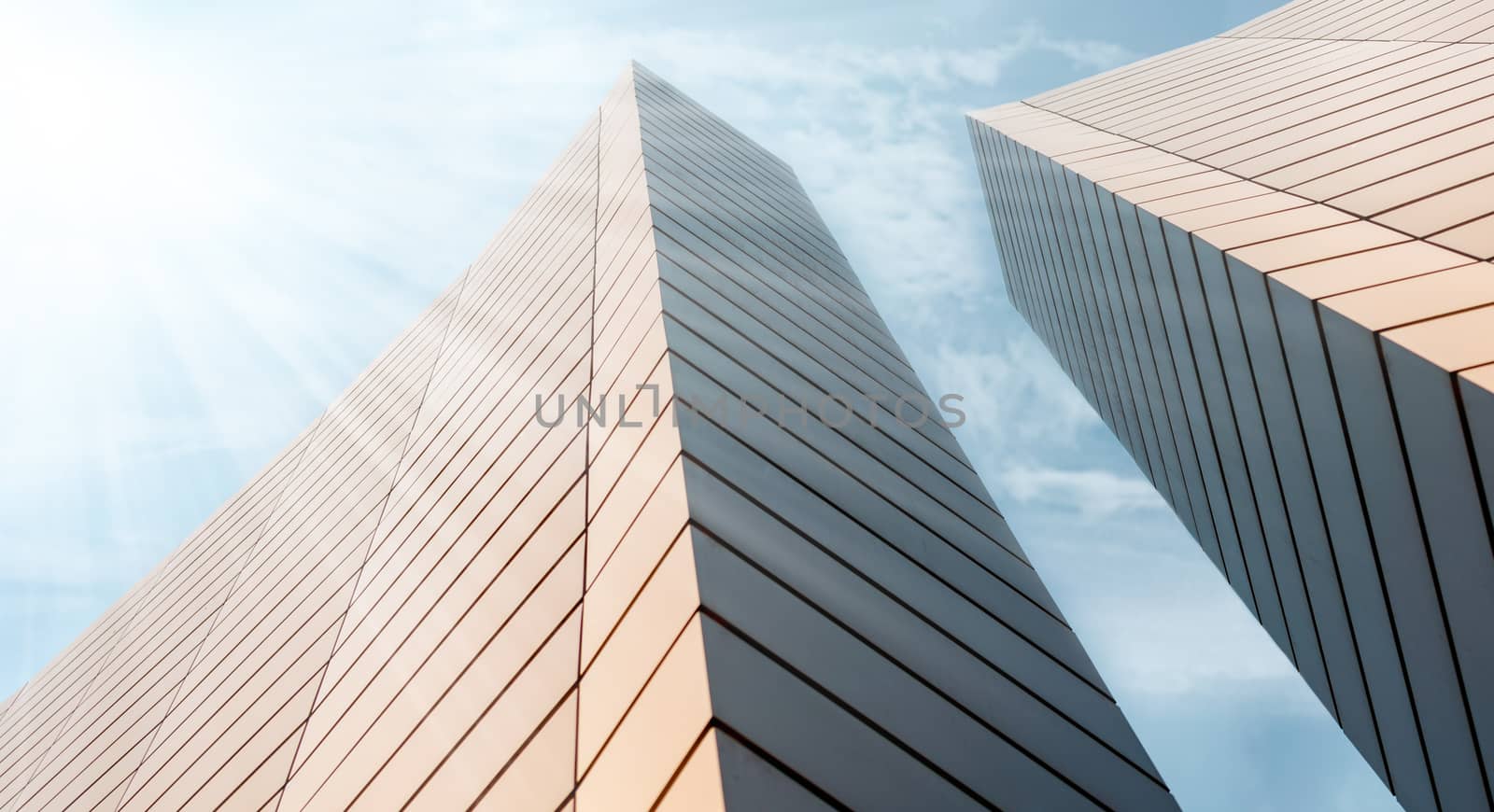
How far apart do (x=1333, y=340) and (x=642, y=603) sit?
24.1 ft

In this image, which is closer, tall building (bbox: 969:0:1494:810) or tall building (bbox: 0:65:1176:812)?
tall building (bbox: 0:65:1176:812)

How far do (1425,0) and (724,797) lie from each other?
27.4m

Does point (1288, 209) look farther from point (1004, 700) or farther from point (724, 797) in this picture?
point (724, 797)

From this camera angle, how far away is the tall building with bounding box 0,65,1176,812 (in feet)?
14.6

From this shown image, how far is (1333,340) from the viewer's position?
852cm

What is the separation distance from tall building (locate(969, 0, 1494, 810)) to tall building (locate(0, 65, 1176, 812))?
353cm

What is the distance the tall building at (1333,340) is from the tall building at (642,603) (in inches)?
139

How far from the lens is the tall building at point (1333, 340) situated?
7.81m

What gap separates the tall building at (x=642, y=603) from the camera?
4457mm

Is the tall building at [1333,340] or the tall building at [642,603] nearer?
the tall building at [642,603]

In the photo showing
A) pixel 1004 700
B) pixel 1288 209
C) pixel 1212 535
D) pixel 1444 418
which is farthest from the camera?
pixel 1212 535

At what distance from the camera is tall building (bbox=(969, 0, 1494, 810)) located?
781cm

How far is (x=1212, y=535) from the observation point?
16844mm

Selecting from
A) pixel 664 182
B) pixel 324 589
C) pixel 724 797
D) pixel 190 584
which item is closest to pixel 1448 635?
pixel 724 797
